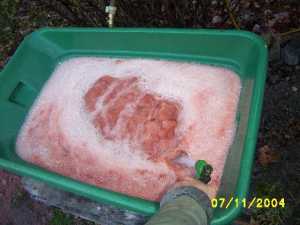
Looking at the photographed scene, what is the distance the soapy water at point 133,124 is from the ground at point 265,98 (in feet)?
1.26

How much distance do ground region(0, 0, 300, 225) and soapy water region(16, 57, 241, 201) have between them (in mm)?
383

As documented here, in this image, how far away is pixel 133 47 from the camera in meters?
1.76

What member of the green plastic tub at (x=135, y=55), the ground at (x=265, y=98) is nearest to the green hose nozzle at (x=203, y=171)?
the green plastic tub at (x=135, y=55)

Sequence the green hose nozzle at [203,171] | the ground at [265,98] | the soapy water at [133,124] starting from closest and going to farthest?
the green hose nozzle at [203,171], the soapy water at [133,124], the ground at [265,98]

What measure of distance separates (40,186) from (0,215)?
0.28 m

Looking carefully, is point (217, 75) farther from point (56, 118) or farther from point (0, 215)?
point (0, 215)

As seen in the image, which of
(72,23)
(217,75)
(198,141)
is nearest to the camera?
(198,141)

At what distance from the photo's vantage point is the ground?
167cm

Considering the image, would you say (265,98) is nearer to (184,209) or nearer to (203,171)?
(203,171)

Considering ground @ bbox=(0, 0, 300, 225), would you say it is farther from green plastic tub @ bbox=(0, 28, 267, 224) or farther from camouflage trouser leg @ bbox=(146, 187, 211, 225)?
camouflage trouser leg @ bbox=(146, 187, 211, 225)

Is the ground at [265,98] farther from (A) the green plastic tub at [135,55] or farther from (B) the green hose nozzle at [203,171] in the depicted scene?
(B) the green hose nozzle at [203,171]

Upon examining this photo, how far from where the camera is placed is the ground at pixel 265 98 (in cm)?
167

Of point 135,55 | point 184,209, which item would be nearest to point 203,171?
point 184,209

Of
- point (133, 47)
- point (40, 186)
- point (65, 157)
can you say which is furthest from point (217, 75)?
point (40, 186)
